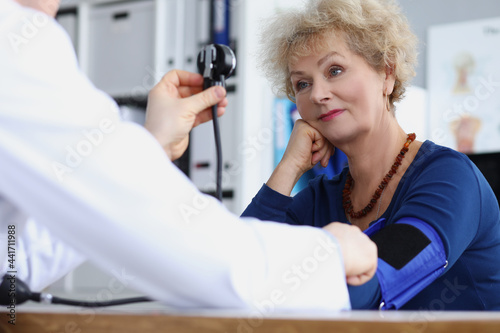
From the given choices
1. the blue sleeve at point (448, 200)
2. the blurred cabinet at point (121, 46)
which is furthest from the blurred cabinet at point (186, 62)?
the blue sleeve at point (448, 200)

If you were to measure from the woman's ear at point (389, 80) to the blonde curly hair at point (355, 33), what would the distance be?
0.01 meters

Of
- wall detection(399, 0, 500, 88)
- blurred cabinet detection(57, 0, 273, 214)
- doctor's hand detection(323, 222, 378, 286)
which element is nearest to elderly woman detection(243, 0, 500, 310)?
doctor's hand detection(323, 222, 378, 286)

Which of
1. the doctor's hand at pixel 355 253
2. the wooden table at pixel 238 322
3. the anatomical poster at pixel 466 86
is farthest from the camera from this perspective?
the anatomical poster at pixel 466 86

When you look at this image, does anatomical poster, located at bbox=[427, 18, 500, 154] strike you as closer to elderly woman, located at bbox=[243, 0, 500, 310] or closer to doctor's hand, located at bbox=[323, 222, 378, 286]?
elderly woman, located at bbox=[243, 0, 500, 310]

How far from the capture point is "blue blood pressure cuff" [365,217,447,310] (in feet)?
2.81

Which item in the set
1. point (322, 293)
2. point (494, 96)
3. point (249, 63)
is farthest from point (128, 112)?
point (322, 293)

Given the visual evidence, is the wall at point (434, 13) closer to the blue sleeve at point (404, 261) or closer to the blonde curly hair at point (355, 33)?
the blonde curly hair at point (355, 33)

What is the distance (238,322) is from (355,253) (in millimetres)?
249

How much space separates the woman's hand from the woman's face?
77mm

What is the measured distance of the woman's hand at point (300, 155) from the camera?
143cm

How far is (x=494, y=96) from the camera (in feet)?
10.8

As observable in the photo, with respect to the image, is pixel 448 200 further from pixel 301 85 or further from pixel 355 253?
pixel 301 85

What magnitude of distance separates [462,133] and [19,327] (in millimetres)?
3211

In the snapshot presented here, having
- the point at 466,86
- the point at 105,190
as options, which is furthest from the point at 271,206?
the point at 466,86
